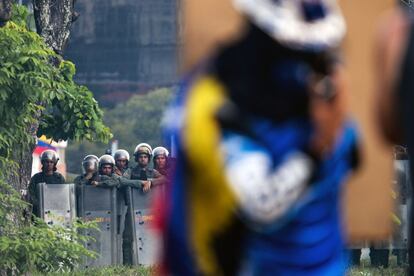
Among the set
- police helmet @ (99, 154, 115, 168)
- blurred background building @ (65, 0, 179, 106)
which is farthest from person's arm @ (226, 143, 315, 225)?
blurred background building @ (65, 0, 179, 106)

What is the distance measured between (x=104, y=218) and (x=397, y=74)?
16.3 meters

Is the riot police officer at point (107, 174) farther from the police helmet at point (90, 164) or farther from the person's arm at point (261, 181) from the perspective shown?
the person's arm at point (261, 181)

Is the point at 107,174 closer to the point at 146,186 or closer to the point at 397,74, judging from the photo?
the point at 146,186

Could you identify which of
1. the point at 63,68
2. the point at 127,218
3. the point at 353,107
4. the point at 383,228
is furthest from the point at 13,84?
the point at 353,107

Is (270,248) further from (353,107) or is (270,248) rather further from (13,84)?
(13,84)

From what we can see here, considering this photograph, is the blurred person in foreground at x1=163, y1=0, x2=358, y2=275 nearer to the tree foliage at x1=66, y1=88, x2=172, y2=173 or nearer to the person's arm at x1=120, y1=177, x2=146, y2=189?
the person's arm at x1=120, y1=177, x2=146, y2=189

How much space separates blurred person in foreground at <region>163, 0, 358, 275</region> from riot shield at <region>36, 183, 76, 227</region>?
48.0 ft

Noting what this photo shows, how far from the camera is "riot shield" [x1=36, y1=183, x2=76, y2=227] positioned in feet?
63.5

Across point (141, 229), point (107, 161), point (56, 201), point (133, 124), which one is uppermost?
point (133, 124)

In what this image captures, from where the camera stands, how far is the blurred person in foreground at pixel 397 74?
4.30m

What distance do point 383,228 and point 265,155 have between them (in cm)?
155

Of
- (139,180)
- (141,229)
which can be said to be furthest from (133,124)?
(141,229)

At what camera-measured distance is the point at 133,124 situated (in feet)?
168

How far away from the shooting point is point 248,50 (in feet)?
14.2
